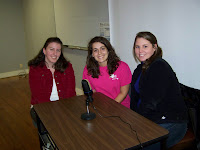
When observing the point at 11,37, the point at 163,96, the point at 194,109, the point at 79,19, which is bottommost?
the point at 194,109

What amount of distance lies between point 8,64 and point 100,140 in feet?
19.5

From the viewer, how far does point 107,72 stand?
80.4 inches

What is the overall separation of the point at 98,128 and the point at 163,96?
22.4 inches

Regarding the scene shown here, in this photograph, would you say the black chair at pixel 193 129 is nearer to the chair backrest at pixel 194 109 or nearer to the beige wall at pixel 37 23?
the chair backrest at pixel 194 109

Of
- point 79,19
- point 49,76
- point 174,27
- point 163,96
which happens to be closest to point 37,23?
point 79,19

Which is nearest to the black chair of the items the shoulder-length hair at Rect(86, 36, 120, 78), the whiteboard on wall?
the shoulder-length hair at Rect(86, 36, 120, 78)

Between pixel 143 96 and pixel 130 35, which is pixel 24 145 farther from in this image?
pixel 130 35

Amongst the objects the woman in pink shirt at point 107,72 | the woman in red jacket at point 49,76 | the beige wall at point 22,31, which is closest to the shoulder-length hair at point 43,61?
the woman in red jacket at point 49,76

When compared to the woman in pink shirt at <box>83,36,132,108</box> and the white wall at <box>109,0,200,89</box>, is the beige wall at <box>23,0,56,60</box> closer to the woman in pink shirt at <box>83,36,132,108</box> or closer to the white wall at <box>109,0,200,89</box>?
the white wall at <box>109,0,200,89</box>

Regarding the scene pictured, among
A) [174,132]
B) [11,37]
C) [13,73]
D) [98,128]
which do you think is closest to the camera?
[98,128]

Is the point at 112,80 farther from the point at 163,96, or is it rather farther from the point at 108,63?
the point at 163,96

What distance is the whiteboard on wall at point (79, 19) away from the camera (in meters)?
3.15

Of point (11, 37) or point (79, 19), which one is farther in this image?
point (11, 37)

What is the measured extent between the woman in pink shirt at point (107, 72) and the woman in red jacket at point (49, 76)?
0.99 ft
